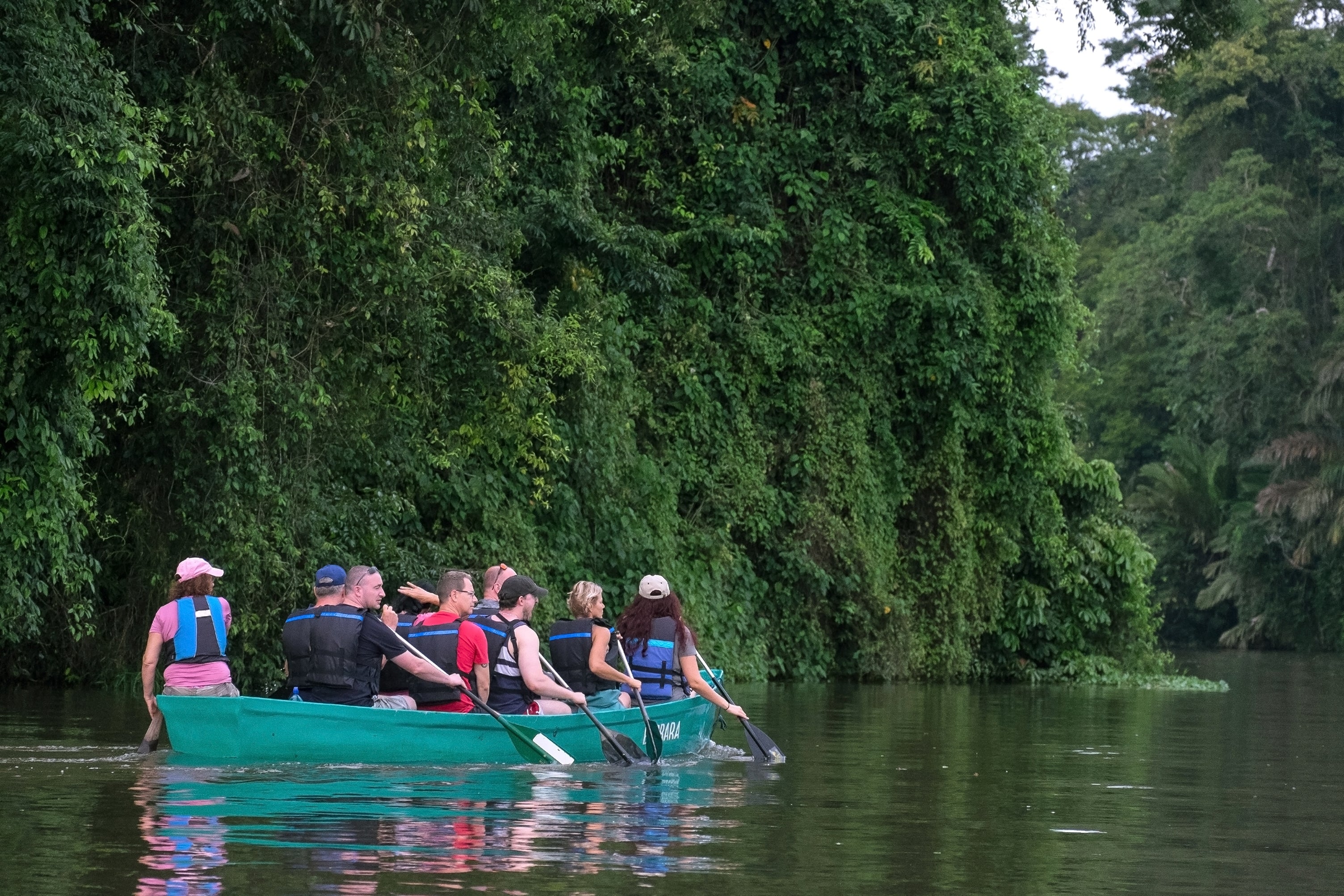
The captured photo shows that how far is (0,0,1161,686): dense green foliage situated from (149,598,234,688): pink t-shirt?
4.59 meters

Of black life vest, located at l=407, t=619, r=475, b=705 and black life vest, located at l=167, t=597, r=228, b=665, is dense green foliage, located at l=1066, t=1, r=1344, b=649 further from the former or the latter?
black life vest, located at l=167, t=597, r=228, b=665

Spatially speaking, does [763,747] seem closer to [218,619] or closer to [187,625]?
[218,619]

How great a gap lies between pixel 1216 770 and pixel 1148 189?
166ft

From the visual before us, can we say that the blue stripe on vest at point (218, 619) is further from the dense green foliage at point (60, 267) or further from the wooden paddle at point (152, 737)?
the dense green foliage at point (60, 267)

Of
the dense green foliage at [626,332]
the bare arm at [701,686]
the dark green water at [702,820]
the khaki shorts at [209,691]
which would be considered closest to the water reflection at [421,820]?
the dark green water at [702,820]

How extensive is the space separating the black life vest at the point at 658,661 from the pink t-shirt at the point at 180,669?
3.59 metres

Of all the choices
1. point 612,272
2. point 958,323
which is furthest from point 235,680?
point 958,323

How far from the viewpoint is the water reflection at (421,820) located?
7.60 meters

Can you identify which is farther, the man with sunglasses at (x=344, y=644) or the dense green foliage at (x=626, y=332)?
the dense green foliage at (x=626, y=332)

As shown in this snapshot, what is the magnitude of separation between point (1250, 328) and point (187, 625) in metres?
42.3

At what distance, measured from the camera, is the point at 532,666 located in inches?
497

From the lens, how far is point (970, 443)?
30844 mm

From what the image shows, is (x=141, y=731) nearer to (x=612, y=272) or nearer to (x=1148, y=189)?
(x=612, y=272)

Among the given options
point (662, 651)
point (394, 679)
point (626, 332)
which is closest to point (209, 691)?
point (394, 679)
